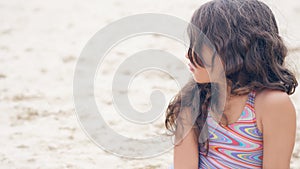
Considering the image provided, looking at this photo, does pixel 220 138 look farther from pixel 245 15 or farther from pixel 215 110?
pixel 245 15

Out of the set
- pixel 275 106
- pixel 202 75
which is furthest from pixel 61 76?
pixel 275 106

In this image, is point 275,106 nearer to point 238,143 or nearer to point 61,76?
A: point 238,143

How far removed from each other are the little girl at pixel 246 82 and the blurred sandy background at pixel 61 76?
0.22 m

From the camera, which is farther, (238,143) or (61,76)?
(61,76)

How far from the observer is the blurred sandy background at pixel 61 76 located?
2176 mm

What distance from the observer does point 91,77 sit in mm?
3012

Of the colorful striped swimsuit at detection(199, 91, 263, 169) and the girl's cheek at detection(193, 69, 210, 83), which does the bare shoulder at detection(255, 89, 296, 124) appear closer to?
the colorful striped swimsuit at detection(199, 91, 263, 169)

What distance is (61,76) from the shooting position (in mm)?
3072

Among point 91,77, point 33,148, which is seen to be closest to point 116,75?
point 91,77

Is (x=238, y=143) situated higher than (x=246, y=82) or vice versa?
(x=246, y=82)

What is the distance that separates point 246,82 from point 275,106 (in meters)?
0.11

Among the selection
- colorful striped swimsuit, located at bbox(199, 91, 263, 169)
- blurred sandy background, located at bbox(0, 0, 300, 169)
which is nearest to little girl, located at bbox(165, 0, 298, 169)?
colorful striped swimsuit, located at bbox(199, 91, 263, 169)

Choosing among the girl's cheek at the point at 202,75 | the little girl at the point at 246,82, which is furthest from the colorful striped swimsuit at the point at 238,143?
the girl's cheek at the point at 202,75

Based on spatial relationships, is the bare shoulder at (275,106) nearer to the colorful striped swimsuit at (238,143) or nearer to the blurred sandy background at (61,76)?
the colorful striped swimsuit at (238,143)
